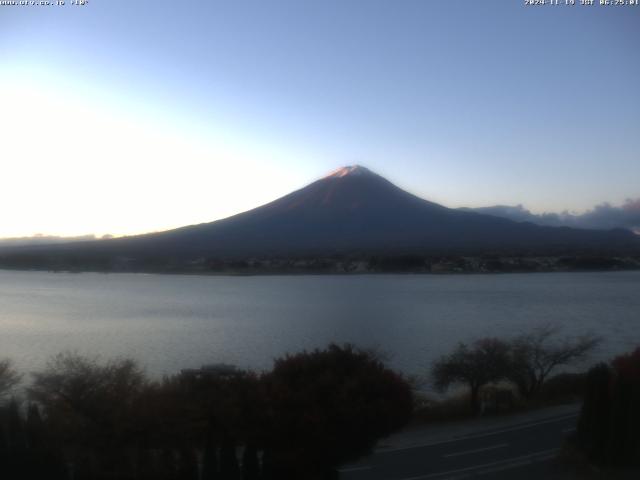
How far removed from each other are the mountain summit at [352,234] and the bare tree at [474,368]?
1989 inches

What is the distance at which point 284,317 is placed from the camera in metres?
29.5

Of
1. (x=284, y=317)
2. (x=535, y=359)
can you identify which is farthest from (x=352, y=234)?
(x=535, y=359)

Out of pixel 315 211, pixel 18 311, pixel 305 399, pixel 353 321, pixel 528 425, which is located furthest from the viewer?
pixel 315 211

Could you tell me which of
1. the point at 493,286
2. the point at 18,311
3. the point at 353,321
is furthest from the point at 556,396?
the point at 493,286

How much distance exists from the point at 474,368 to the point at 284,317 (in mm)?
15785

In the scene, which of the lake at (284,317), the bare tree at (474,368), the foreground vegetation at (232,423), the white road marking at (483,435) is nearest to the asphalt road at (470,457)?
the white road marking at (483,435)

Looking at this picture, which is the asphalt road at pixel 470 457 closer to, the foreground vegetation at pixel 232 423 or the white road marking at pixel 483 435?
the white road marking at pixel 483 435

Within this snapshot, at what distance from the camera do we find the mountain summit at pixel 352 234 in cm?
6956

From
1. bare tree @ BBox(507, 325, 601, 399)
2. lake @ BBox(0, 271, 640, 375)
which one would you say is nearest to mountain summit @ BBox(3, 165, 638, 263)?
lake @ BBox(0, 271, 640, 375)

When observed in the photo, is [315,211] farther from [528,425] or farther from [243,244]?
[528,425]

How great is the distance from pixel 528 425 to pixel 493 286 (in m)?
40.2

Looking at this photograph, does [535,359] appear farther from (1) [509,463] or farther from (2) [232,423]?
(2) [232,423]

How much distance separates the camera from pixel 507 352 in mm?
15141

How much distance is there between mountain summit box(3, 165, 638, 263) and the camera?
69562mm
